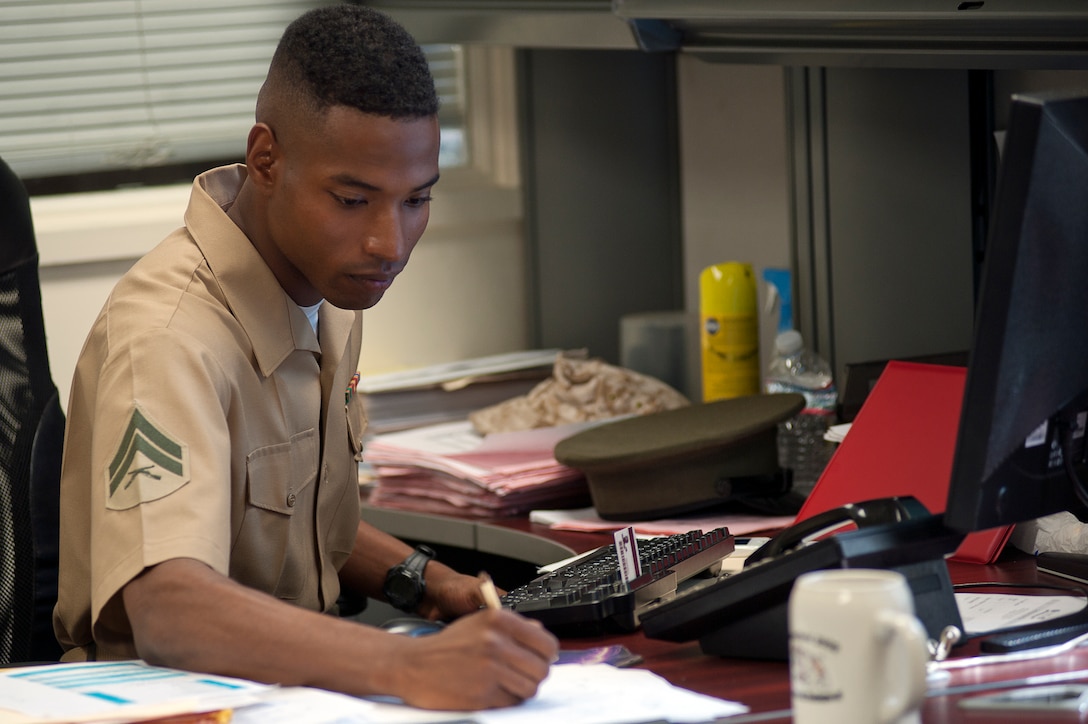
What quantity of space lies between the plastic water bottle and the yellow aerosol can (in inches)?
3.2

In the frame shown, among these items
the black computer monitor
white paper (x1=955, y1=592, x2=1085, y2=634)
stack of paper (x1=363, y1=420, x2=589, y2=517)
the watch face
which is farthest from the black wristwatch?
the black computer monitor

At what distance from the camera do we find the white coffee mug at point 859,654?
78 centimetres

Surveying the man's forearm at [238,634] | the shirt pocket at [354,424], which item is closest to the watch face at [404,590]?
the shirt pocket at [354,424]

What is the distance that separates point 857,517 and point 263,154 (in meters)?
0.65

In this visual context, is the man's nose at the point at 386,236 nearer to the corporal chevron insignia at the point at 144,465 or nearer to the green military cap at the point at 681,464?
the corporal chevron insignia at the point at 144,465

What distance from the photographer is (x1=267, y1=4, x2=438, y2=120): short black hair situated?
127 cm

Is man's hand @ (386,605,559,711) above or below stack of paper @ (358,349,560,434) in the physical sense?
above

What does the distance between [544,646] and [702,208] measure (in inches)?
65.4

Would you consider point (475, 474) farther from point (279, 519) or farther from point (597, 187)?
point (597, 187)

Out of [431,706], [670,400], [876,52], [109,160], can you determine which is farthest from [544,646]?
[109,160]

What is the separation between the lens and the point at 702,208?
2.55 m

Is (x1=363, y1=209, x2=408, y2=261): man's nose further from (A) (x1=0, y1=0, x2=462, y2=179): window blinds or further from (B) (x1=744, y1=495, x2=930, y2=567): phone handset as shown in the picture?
(A) (x1=0, y1=0, x2=462, y2=179): window blinds

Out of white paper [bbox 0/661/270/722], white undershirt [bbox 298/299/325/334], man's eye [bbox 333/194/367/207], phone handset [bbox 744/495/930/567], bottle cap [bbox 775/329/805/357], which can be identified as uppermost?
man's eye [bbox 333/194/367/207]

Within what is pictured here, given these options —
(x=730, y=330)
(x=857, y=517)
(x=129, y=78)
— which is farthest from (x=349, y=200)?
(x=129, y=78)
